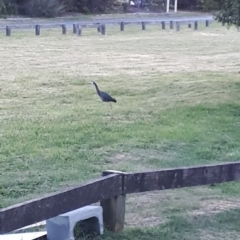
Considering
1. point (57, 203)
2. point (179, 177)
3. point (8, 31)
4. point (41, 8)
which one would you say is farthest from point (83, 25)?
point (57, 203)

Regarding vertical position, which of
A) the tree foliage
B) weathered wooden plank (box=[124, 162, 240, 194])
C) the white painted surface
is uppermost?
the tree foliage

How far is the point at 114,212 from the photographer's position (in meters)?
7.16

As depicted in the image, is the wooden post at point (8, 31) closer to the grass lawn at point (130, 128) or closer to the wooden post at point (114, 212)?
the grass lawn at point (130, 128)

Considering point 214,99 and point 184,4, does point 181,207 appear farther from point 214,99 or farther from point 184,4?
point 184,4

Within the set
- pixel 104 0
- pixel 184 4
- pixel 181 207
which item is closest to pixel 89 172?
pixel 181 207

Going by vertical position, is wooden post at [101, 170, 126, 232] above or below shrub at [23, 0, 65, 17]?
above

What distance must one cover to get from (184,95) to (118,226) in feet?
36.6

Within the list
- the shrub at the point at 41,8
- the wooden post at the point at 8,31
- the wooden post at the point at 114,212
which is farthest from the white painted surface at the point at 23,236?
the shrub at the point at 41,8

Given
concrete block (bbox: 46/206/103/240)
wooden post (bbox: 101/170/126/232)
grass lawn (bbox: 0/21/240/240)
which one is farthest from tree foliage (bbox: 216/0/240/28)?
concrete block (bbox: 46/206/103/240)

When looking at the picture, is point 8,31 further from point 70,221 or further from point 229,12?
point 70,221

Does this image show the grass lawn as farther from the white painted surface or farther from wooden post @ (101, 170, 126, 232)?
the white painted surface

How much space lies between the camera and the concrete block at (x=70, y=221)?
666cm

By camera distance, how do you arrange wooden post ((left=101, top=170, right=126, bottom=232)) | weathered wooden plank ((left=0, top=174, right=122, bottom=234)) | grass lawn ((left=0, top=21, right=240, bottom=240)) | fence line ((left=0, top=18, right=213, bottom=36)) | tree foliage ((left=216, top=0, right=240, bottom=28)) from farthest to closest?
1. fence line ((left=0, top=18, right=213, bottom=36))
2. tree foliage ((left=216, top=0, right=240, bottom=28))
3. grass lawn ((left=0, top=21, right=240, bottom=240))
4. wooden post ((left=101, top=170, right=126, bottom=232))
5. weathered wooden plank ((left=0, top=174, right=122, bottom=234))

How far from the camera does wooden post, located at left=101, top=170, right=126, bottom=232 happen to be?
23.3ft
